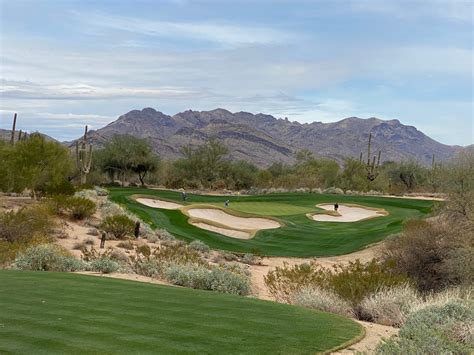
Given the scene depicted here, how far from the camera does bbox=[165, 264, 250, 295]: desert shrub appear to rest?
1499 centimetres

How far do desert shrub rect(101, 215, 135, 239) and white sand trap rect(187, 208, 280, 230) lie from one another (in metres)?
10.9

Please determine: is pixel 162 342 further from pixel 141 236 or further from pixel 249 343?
pixel 141 236

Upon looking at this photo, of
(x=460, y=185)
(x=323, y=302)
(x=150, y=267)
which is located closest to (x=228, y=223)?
(x=460, y=185)

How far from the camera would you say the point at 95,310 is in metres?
10.4

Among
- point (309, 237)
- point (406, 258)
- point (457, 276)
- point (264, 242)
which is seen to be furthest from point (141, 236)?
point (457, 276)

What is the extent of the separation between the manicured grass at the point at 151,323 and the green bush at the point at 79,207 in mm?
19130

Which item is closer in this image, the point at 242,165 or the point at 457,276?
the point at 457,276

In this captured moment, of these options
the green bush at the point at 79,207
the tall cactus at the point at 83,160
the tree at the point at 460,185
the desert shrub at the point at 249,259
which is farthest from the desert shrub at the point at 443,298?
the tall cactus at the point at 83,160

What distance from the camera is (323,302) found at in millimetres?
12820

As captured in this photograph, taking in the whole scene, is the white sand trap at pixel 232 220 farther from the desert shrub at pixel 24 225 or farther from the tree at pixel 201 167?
the tree at pixel 201 167

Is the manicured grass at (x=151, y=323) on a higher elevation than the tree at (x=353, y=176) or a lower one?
lower

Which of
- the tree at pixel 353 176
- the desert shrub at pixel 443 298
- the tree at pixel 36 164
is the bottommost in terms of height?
the desert shrub at pixel 443 298

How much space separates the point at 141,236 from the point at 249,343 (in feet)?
74.1

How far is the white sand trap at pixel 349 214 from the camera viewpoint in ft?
149
